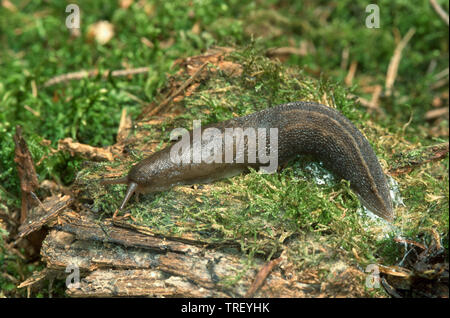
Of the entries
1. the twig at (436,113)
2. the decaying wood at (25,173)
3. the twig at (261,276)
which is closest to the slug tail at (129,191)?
the decaying wood at (25,173)

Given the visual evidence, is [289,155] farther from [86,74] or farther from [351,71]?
[86,74]

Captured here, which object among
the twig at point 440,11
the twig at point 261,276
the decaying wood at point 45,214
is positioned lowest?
the twig at point 261,276

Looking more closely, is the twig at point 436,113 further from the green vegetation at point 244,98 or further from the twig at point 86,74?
the twig at point 86,74

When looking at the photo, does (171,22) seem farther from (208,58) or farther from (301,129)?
(301,129)

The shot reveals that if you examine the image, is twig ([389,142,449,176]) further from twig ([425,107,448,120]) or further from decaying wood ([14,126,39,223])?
decaying wood ([14,126,39,223])

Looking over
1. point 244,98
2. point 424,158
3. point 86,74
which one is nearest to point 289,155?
point 244,98

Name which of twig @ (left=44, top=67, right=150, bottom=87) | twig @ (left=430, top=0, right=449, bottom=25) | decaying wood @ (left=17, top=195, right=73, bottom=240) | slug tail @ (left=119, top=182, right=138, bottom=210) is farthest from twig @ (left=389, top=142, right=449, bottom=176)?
twig @ (left=44, top=67, right=150, bottom=87)

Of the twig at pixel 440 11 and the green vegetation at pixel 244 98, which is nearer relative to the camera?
the green vegetation at pixel 244 98
